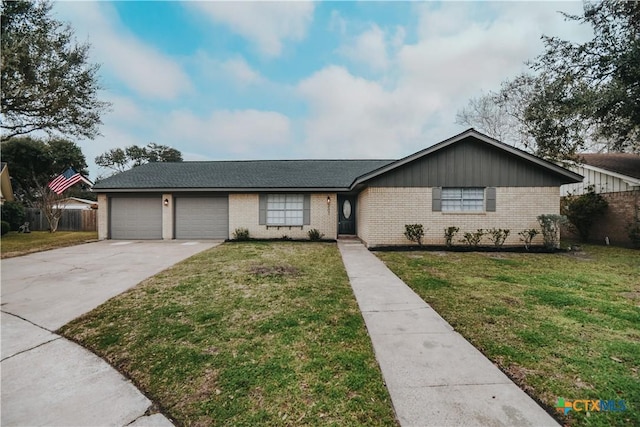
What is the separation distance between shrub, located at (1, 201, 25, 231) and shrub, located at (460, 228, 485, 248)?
24700 millimetres

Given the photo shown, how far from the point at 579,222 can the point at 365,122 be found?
1248cm

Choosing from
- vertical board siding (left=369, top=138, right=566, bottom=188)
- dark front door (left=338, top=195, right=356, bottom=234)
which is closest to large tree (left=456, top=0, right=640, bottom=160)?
vertical board siding (left=369, top=138, right=566, bottom=188)

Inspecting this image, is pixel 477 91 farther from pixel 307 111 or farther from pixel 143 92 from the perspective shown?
pixel 143 92

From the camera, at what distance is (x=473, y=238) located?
10.2 metres

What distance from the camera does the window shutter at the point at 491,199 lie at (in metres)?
10.3

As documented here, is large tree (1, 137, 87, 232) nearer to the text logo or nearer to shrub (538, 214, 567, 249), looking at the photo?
the text logo

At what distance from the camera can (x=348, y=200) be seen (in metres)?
14.4

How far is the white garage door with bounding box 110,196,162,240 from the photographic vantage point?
45.0ft

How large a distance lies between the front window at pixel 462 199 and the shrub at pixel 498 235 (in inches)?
34.6

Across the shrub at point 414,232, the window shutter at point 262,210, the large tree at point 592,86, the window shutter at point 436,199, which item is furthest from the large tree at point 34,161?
the large tree at point 592,86

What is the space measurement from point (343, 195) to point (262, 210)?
4050 mm

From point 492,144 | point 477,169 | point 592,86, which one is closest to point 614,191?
point 592,86

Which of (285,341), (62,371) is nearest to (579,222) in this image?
(285,341)

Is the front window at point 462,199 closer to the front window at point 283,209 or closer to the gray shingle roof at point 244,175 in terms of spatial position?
the gray shingle roof at point 244,175
